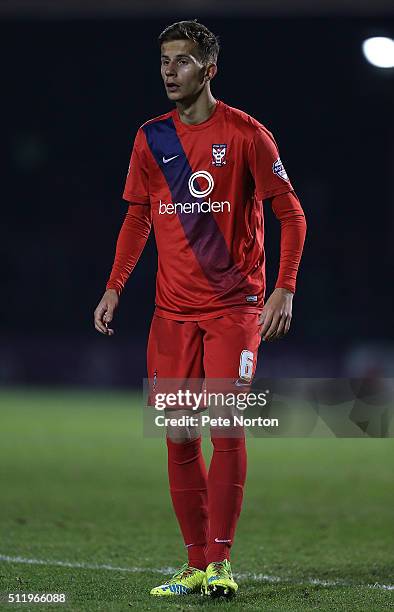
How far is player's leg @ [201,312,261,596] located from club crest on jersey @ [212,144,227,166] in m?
0.57

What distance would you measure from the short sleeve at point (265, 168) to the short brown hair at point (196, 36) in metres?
0.36

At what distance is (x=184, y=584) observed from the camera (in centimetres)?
420

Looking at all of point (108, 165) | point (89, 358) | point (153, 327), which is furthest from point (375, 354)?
point (153, 327)

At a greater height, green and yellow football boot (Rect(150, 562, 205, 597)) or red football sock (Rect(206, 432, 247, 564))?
red football sock (Rect(206, 432, 247, 564))

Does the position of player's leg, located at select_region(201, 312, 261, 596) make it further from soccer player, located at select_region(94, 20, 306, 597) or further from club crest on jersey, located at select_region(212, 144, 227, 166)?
club crest on jersey, located at select_region(212, 144, 227, 166)

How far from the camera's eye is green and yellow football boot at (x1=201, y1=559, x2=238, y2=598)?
4031mm

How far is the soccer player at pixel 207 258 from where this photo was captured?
418 cm

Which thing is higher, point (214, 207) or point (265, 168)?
point (265, 168)

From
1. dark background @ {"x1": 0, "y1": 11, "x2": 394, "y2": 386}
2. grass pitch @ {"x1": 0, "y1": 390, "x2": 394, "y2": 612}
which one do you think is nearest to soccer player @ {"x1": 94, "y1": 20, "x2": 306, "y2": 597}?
grass pitch @ {"x1": 0, "y1": 390, "x2": 394, "y2": 612}

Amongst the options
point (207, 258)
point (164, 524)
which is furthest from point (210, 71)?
point (164, 524)

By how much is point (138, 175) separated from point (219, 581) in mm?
1600

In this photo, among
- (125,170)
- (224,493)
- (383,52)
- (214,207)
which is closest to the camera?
(224,493)

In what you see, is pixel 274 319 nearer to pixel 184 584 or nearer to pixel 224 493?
pixel 224 493

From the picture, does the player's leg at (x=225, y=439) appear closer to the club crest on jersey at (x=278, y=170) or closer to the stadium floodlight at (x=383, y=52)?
the club crest on jersey at (x=278, y=170)
